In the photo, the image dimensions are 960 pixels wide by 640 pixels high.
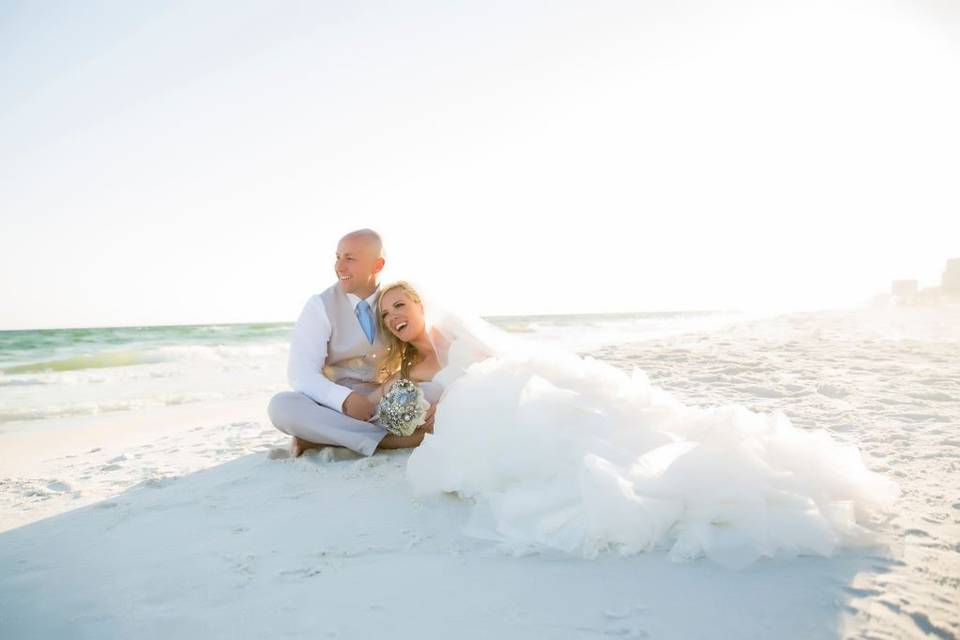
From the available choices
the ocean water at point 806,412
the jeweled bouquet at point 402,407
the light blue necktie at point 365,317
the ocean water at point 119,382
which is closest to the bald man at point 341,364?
the light blue necktie at point 365,317

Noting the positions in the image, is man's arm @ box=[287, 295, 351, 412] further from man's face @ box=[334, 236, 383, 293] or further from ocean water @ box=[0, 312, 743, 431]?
ocean water @ box=[0, 312, 743, 431]

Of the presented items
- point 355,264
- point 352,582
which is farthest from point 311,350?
point 352,582

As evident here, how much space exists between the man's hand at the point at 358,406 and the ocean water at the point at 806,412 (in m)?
1.23

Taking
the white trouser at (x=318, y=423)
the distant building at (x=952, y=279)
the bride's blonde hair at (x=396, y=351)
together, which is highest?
the distant building at (x=952, y=279)

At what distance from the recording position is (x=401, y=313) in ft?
13.1

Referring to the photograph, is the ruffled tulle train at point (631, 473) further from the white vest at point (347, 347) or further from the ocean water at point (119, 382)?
the ocean water at point (119, 382)

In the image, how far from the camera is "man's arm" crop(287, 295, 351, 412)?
4.03 m

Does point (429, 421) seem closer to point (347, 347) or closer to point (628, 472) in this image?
point (347, 347)

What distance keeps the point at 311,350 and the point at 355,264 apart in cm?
71

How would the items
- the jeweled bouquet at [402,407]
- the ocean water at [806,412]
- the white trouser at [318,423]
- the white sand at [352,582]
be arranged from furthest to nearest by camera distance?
the white trouser at [318,423] → the jeweled bouquet at [402,407] → the ocean water at [806,412] → the white sand at [352,582]

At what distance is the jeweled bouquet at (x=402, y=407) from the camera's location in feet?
12.4

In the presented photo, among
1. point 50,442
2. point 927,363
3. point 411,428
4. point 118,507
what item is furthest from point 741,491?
point 927,363

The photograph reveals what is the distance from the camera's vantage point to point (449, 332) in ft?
13.3

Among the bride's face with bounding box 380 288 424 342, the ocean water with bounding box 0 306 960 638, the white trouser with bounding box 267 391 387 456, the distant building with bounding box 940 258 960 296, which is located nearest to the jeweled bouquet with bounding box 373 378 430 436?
the white trouser with bounding box 267 391 387 456
